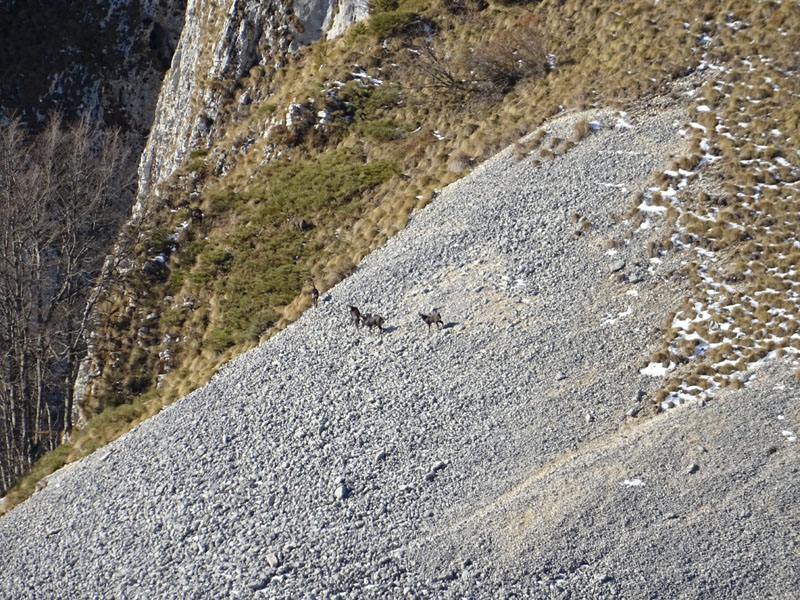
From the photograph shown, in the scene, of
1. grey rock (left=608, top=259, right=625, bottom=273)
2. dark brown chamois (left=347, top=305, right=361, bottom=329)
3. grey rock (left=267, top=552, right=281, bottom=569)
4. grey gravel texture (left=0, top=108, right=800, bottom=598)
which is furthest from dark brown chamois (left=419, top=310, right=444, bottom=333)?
grey rock (left=267, top=552, right=281, bottom=569)

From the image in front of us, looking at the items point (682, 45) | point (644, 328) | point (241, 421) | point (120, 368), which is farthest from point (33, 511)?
point (682, 45)

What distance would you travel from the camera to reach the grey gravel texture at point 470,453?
461 inches

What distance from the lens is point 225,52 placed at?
122 feet

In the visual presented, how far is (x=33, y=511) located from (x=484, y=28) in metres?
23.0

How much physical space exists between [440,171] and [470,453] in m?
11.8

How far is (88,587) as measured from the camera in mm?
14320

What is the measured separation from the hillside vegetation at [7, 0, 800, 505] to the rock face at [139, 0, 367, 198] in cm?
170

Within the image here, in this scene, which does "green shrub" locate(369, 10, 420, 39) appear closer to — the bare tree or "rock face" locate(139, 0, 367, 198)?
"rock face" locate(139, 0, 367, 198)

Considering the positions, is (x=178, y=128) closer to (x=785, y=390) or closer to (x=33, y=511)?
(x=33, y=511)

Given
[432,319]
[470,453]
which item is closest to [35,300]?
[432,319]

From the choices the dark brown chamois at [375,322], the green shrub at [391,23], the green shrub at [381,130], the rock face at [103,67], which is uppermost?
the rock face at [103,67]

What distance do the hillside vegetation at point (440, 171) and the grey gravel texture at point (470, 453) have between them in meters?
0.99

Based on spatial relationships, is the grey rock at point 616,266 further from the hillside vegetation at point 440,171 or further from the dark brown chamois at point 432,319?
the dark brown chamois at point 432,319

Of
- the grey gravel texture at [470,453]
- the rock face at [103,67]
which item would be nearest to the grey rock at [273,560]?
the grey gravel texture at [470,453]
